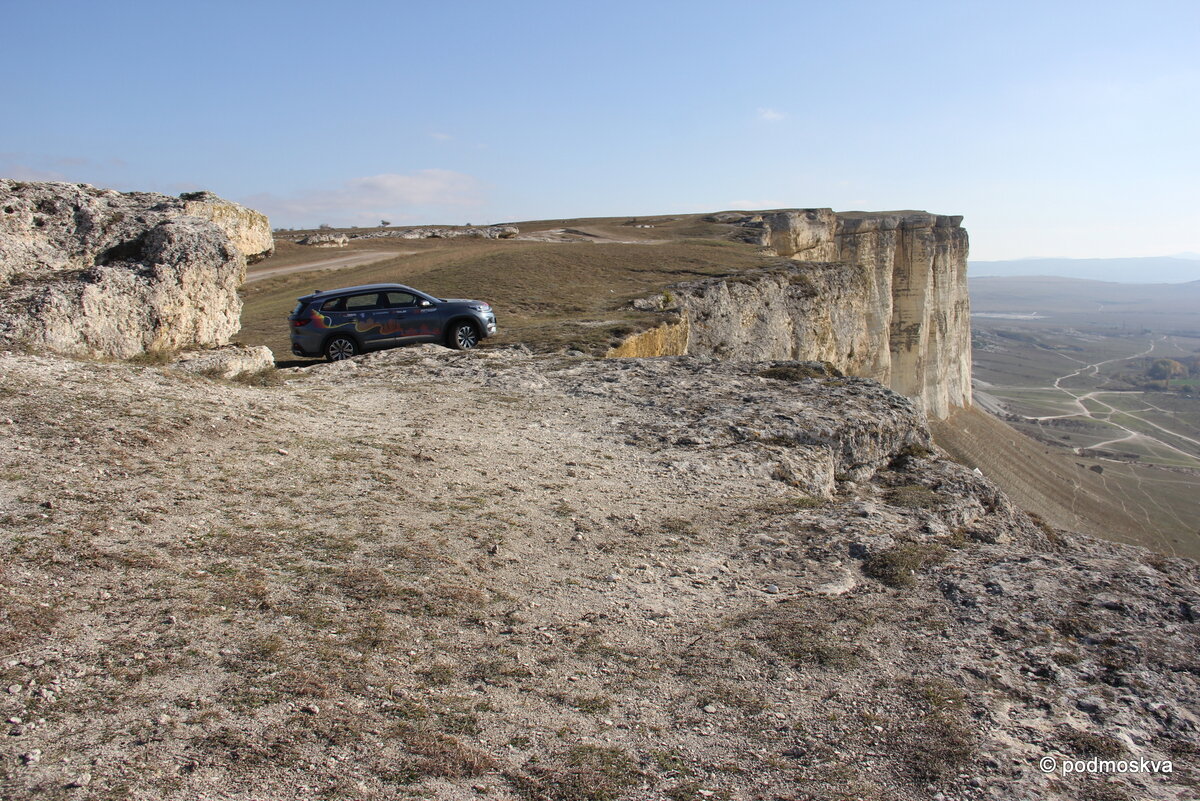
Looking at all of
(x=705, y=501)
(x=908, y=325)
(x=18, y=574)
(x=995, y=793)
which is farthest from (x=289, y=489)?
(x=908, y=325)

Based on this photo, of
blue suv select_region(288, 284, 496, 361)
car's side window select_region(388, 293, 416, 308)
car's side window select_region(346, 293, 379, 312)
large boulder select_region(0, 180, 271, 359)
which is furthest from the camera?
car's side window select_region(388, 293, 416, 308)

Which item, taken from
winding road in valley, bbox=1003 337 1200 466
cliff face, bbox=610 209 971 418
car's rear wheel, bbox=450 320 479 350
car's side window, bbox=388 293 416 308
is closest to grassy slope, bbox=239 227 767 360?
car's rear wheel, bbox=450 320 479 350

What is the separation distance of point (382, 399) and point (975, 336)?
142m

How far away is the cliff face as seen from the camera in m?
22.9

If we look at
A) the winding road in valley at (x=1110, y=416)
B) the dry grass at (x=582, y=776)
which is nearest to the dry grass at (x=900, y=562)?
the dry grass at (x=582, y=776)

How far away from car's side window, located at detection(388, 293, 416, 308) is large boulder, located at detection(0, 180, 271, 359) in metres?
3.69

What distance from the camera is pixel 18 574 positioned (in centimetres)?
473

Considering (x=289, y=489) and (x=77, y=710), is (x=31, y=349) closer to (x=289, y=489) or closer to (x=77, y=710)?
(x=289, y=489)

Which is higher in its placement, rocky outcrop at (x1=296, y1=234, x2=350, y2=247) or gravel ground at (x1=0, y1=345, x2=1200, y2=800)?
rocky outcrop at (x1=296, y1=234, x2=350, y2=247)

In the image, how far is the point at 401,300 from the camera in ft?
50.3

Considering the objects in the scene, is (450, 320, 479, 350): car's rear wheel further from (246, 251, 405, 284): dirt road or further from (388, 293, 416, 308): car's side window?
(246, 251, 405, 284): dirt road

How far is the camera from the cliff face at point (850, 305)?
22.9 meters

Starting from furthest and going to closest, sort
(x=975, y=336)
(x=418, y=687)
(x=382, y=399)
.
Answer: (x=975, y=336) < (x=382, y=399) < (x=418, y=687)

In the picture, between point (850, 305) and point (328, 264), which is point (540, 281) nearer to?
point (850, 305)
